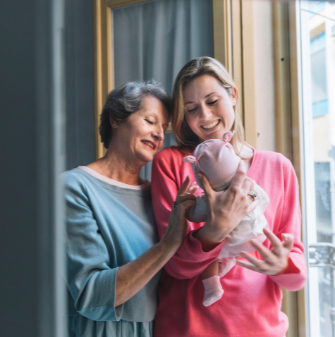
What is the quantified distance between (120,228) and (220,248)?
0.86ft

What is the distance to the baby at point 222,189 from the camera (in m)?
0.69

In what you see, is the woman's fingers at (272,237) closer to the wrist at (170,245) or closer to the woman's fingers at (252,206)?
the woman's fingers at (252,206)

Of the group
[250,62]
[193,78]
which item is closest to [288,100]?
[250,62]

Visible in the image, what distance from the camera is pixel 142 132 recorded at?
2.79ft

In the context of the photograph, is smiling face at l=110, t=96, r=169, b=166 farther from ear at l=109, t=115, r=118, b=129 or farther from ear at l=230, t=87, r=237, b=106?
Answer: ear at l=230, t=87, r=237, b=106

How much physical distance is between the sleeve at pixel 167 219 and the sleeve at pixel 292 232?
0.19m

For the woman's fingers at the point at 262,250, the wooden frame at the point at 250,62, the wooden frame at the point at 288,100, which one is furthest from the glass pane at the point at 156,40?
the woman's fingers at the point at 262,250

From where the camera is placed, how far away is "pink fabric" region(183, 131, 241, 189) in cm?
69

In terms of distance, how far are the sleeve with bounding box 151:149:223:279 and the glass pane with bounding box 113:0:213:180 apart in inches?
16.0

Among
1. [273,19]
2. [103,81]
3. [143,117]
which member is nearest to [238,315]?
[143,117]

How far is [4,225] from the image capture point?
0.16 meters

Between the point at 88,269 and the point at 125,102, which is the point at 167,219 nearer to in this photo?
the point at 88,269

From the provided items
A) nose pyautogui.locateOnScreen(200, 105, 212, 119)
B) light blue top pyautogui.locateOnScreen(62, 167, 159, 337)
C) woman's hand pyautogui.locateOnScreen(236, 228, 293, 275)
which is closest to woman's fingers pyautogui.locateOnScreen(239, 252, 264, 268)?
woman's hand pyautogui.locateOnScreen(236, 228, 293, 275)

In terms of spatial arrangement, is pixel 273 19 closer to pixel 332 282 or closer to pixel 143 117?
pixel 143 117
